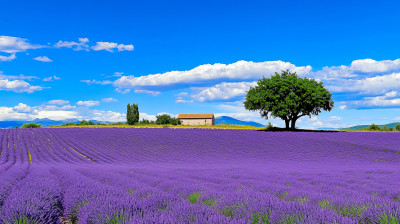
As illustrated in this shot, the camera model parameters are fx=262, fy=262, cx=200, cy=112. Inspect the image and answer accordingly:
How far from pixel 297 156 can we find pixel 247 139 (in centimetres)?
794

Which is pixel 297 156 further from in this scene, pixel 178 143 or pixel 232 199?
pixel 232 199

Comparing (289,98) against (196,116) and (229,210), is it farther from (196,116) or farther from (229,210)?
(196,116)

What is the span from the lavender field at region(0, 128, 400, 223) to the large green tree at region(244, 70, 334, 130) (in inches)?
318

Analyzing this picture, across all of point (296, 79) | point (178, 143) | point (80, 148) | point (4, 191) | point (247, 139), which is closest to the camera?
point (4, 191)

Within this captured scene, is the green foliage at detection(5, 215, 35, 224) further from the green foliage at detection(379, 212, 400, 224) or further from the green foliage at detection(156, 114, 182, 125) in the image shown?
the green foliage at detection(156, 114, 182, 125)

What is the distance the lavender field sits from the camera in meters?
2.89

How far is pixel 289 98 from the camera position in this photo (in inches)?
1501

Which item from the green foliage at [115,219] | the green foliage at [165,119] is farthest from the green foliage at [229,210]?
the green foliage at [165,119]

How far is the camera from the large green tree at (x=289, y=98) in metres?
38.3

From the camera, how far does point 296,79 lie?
42000 mm

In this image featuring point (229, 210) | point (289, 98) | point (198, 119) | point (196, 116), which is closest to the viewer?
point (229, 210)

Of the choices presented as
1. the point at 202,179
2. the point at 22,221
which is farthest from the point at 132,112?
the point at 22,221

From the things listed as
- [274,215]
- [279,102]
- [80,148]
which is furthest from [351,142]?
[274,215]

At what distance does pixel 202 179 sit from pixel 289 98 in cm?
3354
